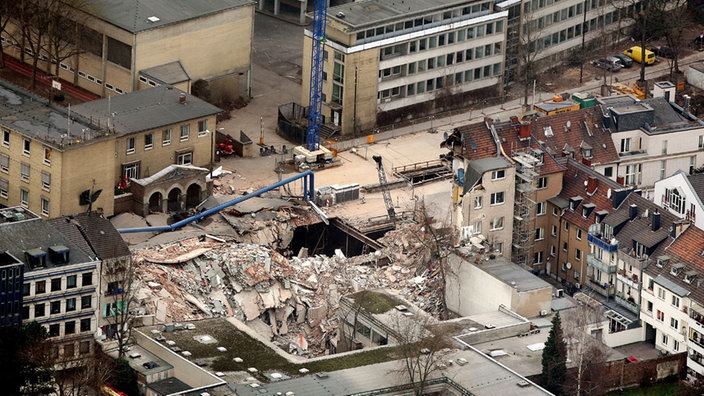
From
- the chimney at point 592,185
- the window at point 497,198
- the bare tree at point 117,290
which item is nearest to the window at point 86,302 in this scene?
the bare tree at point 117,290

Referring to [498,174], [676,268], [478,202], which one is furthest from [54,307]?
[676,268]

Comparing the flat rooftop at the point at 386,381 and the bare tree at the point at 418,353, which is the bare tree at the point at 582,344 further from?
the bare tree at the point at 418,353

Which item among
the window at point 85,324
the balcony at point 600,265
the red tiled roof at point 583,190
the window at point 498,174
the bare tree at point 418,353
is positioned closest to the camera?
the bare tree at point 418,353

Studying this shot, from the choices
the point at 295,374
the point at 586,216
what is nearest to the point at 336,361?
the point at 295,374

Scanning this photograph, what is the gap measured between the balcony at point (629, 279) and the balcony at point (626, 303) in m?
1.31

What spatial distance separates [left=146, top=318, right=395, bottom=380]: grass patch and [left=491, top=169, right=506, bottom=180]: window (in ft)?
80.7

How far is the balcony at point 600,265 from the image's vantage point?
187 m

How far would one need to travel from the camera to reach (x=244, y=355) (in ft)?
552

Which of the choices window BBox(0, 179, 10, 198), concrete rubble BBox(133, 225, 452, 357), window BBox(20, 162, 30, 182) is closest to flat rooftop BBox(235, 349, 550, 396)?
concrete rubble BBox(133, 225, 452, 357)

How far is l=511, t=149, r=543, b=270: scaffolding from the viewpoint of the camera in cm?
19112

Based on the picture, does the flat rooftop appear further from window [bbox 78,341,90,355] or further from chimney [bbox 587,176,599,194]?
chimney [bbox 587,176,599,194]

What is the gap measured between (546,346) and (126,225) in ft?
140

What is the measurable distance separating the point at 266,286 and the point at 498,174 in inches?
883

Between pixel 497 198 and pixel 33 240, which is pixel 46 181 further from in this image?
pixel 497 198
